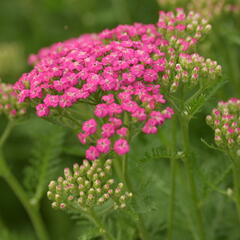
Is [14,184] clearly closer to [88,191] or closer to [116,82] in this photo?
[88,191]

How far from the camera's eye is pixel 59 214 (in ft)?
21.8

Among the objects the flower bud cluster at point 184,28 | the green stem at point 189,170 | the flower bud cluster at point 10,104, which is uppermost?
the flower bud cluster at point 184,28

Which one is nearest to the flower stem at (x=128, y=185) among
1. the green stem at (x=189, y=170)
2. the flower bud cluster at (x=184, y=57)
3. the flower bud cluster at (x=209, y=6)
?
the green stem at (x=189, y=170)

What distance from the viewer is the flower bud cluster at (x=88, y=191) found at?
12.0ft

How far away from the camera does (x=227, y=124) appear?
152 inches

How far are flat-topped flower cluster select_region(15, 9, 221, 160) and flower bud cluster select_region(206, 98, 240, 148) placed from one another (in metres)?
0.33

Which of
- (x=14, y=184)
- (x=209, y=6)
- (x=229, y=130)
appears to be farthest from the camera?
(x=209, y=6)

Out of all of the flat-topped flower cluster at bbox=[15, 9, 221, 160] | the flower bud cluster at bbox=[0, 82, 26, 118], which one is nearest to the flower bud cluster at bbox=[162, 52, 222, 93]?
the flat-topped flower cluster at bbox=[15, 9, 221, 160]

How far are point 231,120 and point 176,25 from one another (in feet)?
4.05

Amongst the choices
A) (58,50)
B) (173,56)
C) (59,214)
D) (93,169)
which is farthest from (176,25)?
(59,214)

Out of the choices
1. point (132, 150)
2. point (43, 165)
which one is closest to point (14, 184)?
point (43, 165)

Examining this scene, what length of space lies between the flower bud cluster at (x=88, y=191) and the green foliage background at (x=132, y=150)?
249 millimetres

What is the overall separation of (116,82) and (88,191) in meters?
0.86

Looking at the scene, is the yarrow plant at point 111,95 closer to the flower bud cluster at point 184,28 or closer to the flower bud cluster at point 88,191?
the flower bud cluster at point 88,191
